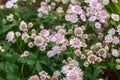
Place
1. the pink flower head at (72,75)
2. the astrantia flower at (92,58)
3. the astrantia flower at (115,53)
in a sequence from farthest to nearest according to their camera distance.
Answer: the astrantia flower at (115,53) < the astrantia flower at (92,58) < the pink flower head at (72,75)

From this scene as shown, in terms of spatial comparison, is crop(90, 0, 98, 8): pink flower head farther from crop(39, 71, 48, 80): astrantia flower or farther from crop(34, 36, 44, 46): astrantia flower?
crop(39, 71, 48, 80): astrantia flower

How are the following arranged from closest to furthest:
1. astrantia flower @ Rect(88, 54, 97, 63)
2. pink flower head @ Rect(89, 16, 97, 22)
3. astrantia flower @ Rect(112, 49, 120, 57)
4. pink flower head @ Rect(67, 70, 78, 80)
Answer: pink flower head @ Rect(67, 70, 78, 80)
astrantia flower @ Rect(88, 54, 97, 63)
astrantia flower @ Rect(112, 49, 120, 57)
pink flower head @ Rect(89, 16, 97, 22)

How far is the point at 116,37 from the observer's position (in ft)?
6.68

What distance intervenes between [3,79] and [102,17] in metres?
0.67

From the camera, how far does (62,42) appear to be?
6.52 ft

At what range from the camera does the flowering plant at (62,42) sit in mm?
1930

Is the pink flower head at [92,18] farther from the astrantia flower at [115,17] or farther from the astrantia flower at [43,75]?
the astrantia flower at [43,75]

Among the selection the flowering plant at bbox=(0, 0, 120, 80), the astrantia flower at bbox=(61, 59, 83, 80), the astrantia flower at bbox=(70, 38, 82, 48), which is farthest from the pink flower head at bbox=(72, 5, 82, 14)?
the astrantia flower at bbox=(61, 59, 83, 80)

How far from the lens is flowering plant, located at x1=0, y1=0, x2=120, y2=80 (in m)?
1.93

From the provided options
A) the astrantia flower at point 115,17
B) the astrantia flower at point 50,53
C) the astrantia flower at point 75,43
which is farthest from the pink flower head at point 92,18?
the astrantia flower at point 50,53

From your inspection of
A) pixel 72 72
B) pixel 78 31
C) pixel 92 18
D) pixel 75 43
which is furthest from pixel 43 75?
pixel 92 18

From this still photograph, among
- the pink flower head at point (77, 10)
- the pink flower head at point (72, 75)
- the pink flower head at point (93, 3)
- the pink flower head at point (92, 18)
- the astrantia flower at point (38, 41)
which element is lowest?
the pink flower head at point (72, 75)

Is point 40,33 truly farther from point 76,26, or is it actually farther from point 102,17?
point 102,17

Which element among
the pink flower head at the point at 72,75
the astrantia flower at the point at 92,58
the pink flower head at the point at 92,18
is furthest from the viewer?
the pink flower head at the point at 92,18
